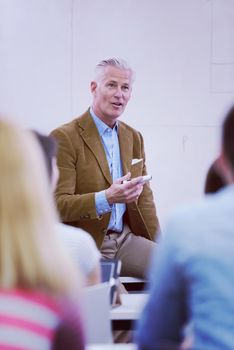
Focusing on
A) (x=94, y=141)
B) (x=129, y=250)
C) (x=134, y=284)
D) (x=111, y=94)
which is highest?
(x=111, y=94)

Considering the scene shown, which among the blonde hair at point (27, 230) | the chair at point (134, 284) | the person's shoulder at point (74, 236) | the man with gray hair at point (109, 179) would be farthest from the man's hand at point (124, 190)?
the blonde hair at point (27, 230)

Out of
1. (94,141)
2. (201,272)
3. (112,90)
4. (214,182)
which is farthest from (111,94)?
(201,272)

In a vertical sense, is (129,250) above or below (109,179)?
below

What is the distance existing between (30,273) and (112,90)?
9.63 feet

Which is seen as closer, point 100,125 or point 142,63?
point 100,125

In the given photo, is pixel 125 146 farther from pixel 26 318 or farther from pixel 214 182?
pixel 26 318

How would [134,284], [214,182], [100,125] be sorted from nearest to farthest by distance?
[214,182], [134,284], [100,125]

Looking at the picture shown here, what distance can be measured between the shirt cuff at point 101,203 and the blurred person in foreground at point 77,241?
66.1 inches

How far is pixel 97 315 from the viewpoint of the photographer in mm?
1700

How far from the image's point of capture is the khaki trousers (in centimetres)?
361

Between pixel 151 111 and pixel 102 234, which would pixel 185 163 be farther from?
pixel 102 234

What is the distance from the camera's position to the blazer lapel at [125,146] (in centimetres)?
391

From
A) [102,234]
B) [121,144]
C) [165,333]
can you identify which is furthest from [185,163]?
[165,333]

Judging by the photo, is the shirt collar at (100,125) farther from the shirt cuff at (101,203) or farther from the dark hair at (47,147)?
the dark hair at (47,147)
